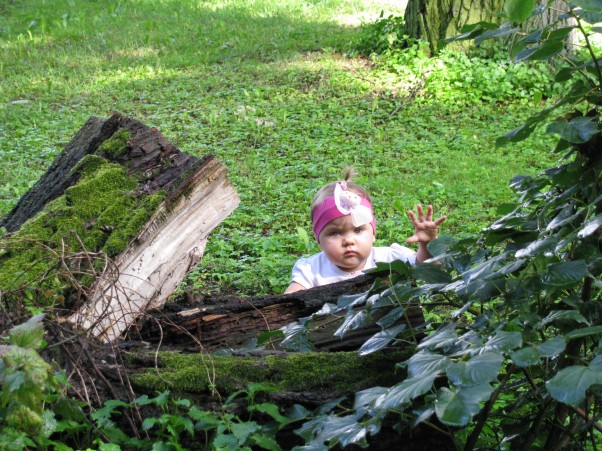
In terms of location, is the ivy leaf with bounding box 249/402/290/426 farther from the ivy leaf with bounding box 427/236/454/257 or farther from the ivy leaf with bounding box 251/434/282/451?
the ivy leaf with bounding box 427/236/454/257

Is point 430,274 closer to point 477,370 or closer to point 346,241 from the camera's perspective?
point 477,370

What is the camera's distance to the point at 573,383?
1.58 meters

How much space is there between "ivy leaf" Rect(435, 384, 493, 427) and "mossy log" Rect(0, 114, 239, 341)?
1.82 metres

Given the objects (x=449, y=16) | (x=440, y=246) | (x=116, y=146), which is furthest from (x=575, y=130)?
(x=449, y=16)

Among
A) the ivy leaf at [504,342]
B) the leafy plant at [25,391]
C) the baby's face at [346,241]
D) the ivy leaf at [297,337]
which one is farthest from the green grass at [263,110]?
the ivy leaf at [504,342]

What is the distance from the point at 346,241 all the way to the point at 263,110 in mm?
5317

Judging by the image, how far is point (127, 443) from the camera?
2.43 m

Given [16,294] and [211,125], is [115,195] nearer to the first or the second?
[16,294]

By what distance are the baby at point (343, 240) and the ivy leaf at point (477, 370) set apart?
7.73 feet

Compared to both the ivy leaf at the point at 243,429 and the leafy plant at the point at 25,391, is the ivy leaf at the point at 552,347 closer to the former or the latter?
the ivy leaf at the point at 243,429

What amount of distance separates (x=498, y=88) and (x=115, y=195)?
255 inches

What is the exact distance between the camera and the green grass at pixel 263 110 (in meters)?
6.45

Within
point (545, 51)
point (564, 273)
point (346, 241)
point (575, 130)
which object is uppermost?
point (545, 51)

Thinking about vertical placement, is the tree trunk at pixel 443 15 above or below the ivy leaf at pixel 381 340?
below
